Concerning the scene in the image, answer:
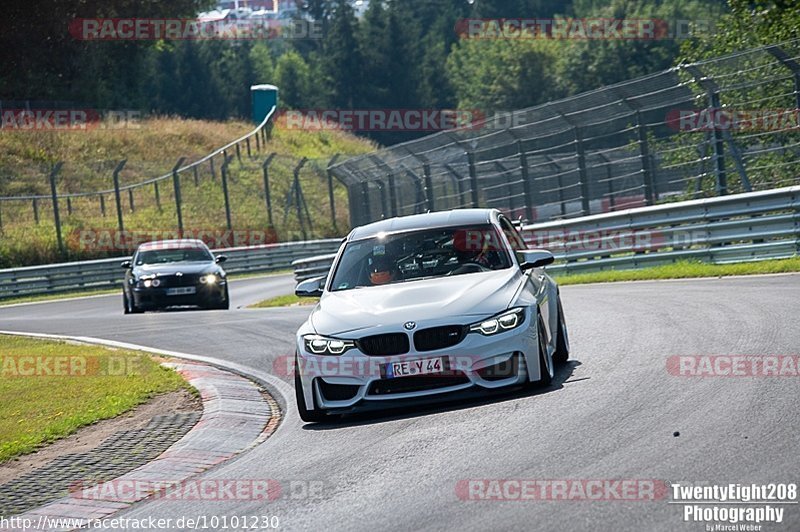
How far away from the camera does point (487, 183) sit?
28.1 meters

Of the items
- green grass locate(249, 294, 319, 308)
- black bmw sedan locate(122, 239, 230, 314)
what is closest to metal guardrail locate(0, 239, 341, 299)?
green grass locate(249, 294, 319, 308)

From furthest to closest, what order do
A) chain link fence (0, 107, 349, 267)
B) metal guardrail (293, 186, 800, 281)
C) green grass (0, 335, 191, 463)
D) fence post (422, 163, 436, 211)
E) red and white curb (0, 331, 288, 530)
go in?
chain link fence (0, 107, 349, 267), fence post (422, 163, 436, 211), metal guardrail (293, 186, 800, 281), green grass (0, 335, 191, 463), red and white curb (0, 331, 288, 530)

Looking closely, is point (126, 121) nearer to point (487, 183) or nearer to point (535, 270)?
point (487, 183)

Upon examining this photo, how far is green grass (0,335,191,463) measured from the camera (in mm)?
9977

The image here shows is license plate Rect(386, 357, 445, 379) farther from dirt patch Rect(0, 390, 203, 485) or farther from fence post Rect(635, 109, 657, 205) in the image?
fence post Rect(635, 109, 657, 205)

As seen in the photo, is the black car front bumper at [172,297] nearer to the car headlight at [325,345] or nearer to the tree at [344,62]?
the car headlight at [325,345]

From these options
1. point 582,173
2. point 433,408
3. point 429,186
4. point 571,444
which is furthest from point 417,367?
point 429,186

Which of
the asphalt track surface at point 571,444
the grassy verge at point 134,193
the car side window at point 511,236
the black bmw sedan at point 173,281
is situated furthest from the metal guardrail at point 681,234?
the grassy verge at point 134,193

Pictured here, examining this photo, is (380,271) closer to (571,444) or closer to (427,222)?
(427,222)

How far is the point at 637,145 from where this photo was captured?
22.0 m

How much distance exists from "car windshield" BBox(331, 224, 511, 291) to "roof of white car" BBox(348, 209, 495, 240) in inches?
3.0

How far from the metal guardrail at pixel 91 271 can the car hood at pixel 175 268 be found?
41.6 feet

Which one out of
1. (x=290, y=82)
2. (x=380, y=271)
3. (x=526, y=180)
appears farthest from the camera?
(x=290, y=82)

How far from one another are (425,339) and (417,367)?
20 cm
